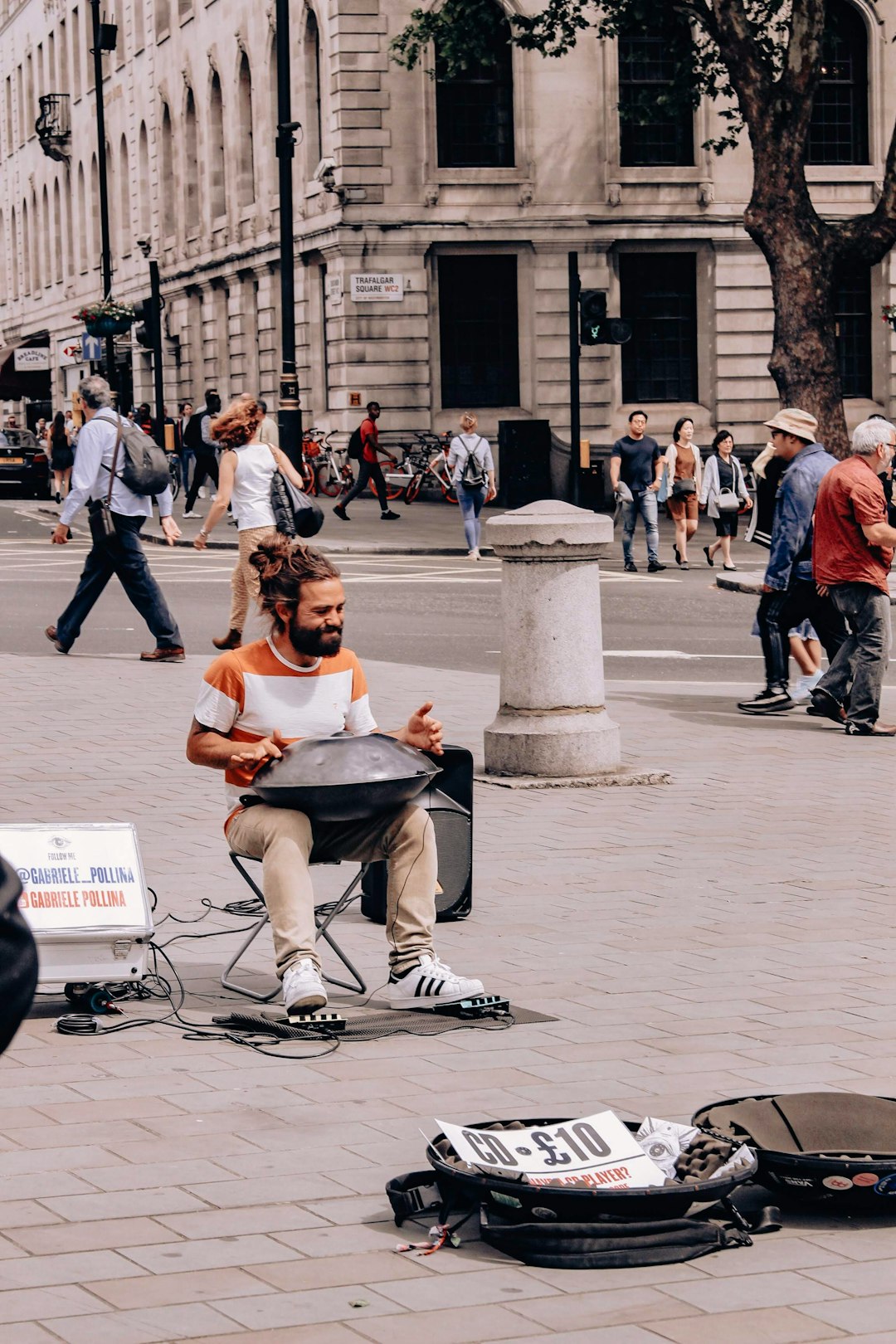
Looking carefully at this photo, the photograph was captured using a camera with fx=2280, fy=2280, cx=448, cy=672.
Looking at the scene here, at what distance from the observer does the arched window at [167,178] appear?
53.3 metres

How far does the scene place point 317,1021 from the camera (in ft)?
19.3

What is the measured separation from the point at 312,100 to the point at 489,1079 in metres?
37.3

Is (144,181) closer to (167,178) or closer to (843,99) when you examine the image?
(167,178)

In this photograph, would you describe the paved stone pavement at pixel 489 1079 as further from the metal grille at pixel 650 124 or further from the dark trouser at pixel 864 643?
the metal grille at pixel 650 124

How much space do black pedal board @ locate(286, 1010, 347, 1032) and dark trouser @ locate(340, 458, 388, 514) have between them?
1072 inches

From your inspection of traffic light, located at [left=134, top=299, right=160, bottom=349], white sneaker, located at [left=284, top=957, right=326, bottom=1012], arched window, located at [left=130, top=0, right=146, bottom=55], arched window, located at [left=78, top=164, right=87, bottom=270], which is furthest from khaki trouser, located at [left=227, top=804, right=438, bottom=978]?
arched window, located at [left=78, top=164, right=87, bottom=270]

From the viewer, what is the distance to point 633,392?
40.1m

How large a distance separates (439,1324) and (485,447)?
916 inches

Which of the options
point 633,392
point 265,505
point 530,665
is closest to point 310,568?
point 530,665

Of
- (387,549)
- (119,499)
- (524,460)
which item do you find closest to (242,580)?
(119,499)

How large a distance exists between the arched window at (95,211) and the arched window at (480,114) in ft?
88.5

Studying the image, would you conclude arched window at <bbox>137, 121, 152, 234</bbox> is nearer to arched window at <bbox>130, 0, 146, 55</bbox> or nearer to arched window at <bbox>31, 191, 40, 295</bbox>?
arched window at <bbox>130, 0, 146, 55</bbox>

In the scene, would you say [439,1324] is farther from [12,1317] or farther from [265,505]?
[265,505]

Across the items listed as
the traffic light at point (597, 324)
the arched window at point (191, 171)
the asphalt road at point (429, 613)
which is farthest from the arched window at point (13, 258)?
the traffic light at point (597, 324)
